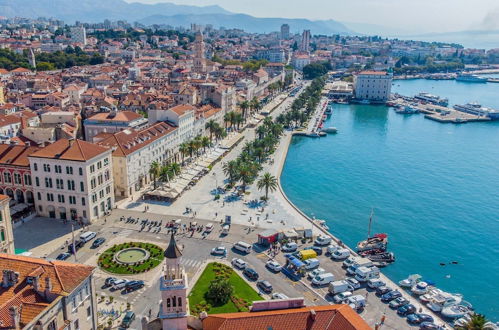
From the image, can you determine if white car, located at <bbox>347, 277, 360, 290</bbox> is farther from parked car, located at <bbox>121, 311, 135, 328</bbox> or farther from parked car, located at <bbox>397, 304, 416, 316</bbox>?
parked car, located at <bbox>121, 311, 135, 328</bbox>

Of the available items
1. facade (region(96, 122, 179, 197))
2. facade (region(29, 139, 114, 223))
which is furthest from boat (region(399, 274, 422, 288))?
facade (region(96, 122, 179, 197))

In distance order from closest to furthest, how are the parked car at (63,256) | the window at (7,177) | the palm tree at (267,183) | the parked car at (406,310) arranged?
1. the parked car at (406,310)
2. the parked car at (63,256)
3. the window at (7,177)
4. the palm tree at (267,183)

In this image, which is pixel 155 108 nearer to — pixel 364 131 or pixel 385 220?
pixel 385 220

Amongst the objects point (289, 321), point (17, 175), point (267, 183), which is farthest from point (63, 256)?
point (267, 183)

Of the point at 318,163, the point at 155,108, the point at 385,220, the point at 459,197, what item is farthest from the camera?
the point at 318,163

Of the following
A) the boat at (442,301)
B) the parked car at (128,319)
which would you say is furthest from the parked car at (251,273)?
the boat at (442,301)

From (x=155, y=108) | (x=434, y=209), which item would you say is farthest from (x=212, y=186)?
(x=434, y=209)

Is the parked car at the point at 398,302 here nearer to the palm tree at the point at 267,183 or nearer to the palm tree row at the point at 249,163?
the palm tree at the point at 267,183
